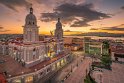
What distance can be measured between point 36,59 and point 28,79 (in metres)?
10.0

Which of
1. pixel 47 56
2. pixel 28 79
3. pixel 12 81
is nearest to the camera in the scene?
pixel 12 81

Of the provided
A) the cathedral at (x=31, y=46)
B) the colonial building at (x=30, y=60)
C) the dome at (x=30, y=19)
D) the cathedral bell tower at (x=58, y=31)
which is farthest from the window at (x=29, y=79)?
the cathedral bell tower at (x=58, y=31)

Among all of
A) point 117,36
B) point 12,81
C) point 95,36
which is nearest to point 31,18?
point 12,81

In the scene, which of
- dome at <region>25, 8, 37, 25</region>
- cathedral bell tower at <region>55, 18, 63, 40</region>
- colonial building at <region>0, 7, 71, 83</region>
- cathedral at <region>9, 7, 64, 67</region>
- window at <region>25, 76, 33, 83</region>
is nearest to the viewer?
window at <region>25, 76, 33, 83</region>

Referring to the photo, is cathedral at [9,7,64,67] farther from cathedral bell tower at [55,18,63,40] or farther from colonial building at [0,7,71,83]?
cathedral bell tower at [55,18,63,40]

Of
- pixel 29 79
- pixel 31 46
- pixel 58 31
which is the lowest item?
pixel 29 79

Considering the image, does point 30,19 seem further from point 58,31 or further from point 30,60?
point 58,31

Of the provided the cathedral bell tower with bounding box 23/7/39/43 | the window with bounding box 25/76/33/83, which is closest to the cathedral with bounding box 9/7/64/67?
the cathedral bell tower with bounding box 23/7/39/43

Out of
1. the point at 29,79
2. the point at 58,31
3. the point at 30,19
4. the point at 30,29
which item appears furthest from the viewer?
the point at 58,31

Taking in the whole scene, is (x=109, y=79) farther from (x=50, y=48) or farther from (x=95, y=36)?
(x=95, y=36)

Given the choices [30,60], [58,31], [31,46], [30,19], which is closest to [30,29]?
[30,19]

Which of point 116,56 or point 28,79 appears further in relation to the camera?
point 116,56

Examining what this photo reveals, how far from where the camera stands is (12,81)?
26.9 meters

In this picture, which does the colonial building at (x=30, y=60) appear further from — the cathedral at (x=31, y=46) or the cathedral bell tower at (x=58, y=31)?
the cathedral bell tower at (x=58, y=31)
